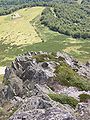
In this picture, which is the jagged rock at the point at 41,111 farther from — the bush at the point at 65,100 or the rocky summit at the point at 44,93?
the bush at the point at 65,100

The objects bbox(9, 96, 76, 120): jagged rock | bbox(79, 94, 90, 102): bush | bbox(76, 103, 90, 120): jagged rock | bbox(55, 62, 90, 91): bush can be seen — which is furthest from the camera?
bbox(55, 62, 90, 91): bush

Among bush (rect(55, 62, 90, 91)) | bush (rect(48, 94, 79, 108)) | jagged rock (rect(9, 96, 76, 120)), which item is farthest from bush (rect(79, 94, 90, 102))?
bush (rect(55, 62, 90, 91))

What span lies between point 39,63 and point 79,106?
31.7 meters

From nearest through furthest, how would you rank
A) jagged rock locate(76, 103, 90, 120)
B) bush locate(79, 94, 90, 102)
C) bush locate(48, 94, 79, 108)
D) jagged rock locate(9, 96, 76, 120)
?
jagged rock locate(9, 96, 76, 120) < jagged rock locate(76, 103, 90, 120) < bush locate(48, 94, 79, 108) < bush locate(79, 94, 90, 102)

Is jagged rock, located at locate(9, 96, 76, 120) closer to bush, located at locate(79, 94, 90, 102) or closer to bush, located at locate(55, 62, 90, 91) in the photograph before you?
bush, located at locate(79, 94, 90, 102)

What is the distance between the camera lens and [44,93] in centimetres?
3688

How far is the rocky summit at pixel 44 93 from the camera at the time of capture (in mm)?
29109

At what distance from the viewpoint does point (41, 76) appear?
52.8 m

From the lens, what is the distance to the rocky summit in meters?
29.1

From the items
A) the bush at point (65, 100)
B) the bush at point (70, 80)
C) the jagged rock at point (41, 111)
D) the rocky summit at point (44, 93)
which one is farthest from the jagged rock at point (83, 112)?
the bush at point (70, 80)

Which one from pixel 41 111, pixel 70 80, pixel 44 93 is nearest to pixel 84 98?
pixel 44 93

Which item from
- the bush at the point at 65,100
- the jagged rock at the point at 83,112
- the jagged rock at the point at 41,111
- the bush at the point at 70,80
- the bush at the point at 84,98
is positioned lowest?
the bush at the point at 70,80

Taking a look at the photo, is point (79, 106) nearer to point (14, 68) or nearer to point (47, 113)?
point (47, 113)

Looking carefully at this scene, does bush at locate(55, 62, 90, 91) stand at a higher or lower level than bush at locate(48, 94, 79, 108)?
lower
